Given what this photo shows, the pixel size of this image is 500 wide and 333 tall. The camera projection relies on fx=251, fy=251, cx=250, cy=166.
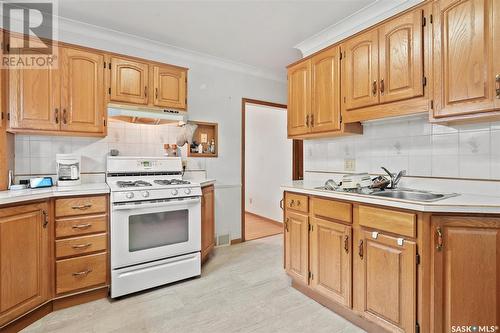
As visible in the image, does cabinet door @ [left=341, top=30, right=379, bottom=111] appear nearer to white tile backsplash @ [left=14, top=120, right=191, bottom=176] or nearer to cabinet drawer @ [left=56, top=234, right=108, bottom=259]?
white tile backsplash @ [left=14, top=120, right=191, bottom=176]

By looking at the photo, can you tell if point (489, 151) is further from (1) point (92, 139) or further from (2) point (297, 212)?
(1) point (92, 139)

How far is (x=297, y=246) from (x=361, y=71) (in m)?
1.60

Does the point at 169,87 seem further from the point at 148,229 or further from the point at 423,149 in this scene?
the point at 423,149

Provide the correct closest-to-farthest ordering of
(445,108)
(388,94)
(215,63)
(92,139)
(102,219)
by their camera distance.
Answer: (445,108) → (388,94) → (102,219) → (92,139) → (215,63)

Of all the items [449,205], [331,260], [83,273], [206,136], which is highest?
[206,136]

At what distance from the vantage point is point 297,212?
225cm

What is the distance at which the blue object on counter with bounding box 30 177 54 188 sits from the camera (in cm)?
215

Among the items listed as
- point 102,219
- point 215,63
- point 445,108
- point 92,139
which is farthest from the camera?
point 215,63

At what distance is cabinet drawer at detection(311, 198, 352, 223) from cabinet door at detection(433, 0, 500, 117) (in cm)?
87

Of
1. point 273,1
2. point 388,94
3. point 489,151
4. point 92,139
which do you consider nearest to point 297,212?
point 388,94

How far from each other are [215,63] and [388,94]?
7.65 ft

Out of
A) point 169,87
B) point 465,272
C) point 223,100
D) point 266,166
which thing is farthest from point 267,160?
point 465,272

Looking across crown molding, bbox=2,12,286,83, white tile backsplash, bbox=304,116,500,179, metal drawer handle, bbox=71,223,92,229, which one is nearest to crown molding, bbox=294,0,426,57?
white tile backsplash, bbox=304,116,500,179

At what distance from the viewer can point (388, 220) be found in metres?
1.56
